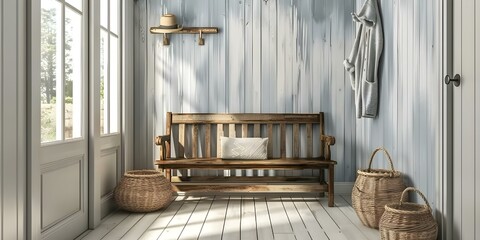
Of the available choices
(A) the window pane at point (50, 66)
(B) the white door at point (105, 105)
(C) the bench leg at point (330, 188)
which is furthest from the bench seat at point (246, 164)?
(A) the window pane at point (50, 66)

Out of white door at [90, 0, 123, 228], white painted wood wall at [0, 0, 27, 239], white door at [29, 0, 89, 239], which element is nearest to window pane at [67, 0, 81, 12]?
white door at [29, 0, 89, 239]

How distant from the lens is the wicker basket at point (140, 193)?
4141 mm

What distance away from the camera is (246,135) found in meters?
5.04

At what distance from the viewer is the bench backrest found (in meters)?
5.00

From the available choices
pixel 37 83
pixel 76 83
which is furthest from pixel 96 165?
pixel 37 83

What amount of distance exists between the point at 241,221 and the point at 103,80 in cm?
165

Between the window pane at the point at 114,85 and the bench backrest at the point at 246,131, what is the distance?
617mm

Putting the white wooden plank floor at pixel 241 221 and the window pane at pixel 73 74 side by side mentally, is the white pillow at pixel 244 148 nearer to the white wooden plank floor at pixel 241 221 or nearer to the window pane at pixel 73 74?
the white wooden plank floor at pixel 241 221

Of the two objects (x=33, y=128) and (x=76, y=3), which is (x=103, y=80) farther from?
(x=33, y=128)

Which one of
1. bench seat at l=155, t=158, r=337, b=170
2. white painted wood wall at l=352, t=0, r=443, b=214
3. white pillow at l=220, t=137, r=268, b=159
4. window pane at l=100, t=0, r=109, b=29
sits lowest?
bench seat at l=155, t=158, r=337, b=170

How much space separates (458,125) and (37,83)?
2.43 metres

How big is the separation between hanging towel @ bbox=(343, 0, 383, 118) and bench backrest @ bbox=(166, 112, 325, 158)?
574mm

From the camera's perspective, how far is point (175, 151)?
16.8 ft

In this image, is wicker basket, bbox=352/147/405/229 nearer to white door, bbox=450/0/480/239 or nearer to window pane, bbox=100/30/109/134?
white door, bbox=450/0/480/239
